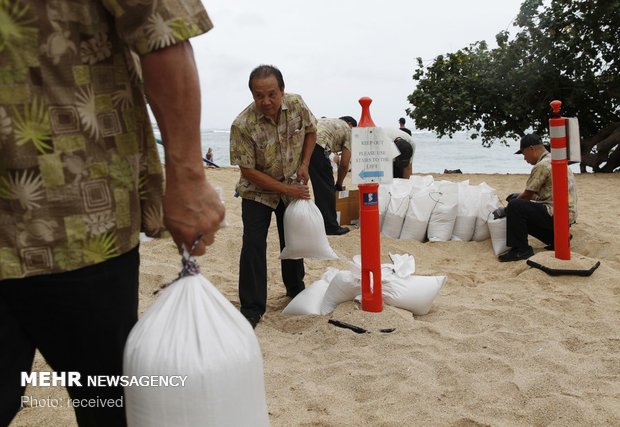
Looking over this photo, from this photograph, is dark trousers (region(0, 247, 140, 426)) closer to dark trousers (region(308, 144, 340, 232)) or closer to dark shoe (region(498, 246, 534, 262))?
dark shoe (region(498, 246, 534, 262))

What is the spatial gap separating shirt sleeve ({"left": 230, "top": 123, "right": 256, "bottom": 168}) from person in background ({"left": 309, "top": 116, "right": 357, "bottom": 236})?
9.48ft

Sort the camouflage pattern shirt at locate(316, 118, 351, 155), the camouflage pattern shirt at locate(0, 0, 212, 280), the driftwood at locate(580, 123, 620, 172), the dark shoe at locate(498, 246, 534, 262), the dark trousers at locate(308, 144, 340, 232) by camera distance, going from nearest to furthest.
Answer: the camouflage pattern shirt at locate(0, 0, 212, 280) < the dark shoe at locate(498, 246, 534, 262) < the dark trousers at locate(308, 144, 340, 232) < the camouflage pattern shirt at locate(316, 118, 351, 155) < the driftwood at locate(580, 123, 620, 172)

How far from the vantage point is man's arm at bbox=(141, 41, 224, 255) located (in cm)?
113

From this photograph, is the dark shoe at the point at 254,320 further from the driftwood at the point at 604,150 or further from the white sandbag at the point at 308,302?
the driftwood at the point at 604,150

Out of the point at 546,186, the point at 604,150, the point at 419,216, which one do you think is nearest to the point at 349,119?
the point at 419,216

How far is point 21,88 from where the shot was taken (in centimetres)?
107

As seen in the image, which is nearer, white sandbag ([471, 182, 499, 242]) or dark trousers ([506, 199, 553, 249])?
dark trousers ([506, 199, 553, 249])

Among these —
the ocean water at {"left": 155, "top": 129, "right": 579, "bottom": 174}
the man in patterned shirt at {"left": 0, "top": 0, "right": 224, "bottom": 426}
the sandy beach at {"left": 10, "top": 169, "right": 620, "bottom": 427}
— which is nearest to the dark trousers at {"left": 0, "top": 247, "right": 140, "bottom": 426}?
the man in patterned shirt at {"left": 0, "top": 0, "right": 224, "bottom": 426}

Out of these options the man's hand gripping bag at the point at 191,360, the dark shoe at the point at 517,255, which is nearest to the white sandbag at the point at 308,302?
the dark shoe at the point at 517,255

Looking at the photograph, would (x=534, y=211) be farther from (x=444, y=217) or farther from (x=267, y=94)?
(x=267, y=94)

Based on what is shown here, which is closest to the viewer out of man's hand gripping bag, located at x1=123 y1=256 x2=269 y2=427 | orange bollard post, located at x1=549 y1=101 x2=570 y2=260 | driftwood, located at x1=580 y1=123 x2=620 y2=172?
man's hand gripping bag, located at x1=123 y1=256 x2=269 y2=427

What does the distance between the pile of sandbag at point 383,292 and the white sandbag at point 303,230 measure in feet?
0.75

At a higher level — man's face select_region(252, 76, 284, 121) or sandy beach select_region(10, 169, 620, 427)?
man's face select_region(252, 76, 284, 121)

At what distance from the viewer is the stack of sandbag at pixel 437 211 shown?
608 centimetres
